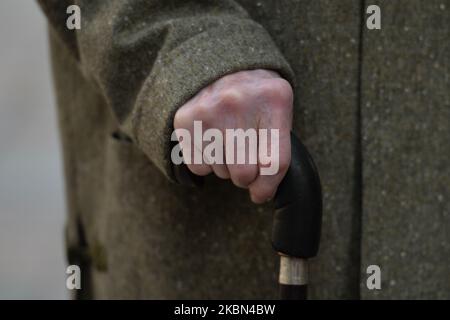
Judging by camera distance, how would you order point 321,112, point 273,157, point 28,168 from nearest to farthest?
point 273,157 < point 321,112 < point 28,168

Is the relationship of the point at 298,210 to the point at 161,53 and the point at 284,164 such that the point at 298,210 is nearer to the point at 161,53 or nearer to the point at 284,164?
the point at 284,164

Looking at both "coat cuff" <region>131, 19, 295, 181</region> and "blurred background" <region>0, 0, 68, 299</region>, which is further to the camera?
"blurred background" <region>0, 0, 68, 299</region>

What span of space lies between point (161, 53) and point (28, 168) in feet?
7.36

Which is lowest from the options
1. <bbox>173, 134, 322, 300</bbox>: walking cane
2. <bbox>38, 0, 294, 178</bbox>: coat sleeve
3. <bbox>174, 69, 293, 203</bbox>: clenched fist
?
<bbox>173, 134, 322, 300</bbox>: walking cane

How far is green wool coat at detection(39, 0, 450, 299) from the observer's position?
33.3 inches

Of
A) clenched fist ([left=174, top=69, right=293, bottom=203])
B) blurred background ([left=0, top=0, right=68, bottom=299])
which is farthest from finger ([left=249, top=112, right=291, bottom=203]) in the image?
blurred background ([left=0, top=0, right=68, bottom=299])

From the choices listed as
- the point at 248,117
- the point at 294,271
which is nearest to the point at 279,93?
the point at 248,117

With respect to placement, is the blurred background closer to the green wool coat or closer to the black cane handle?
the green wool coat

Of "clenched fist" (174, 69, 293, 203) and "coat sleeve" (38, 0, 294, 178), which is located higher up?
"coat sleeve" (38, 0, 294, 178)

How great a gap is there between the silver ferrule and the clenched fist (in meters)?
0.08

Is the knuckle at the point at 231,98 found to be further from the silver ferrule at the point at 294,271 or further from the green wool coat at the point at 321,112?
the silver ferrule at the point at 294,271

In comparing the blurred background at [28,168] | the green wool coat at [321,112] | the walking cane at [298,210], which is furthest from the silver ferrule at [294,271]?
the blurred background at [28,168]

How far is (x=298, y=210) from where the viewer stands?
2.66 feet

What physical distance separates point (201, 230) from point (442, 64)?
35cm
